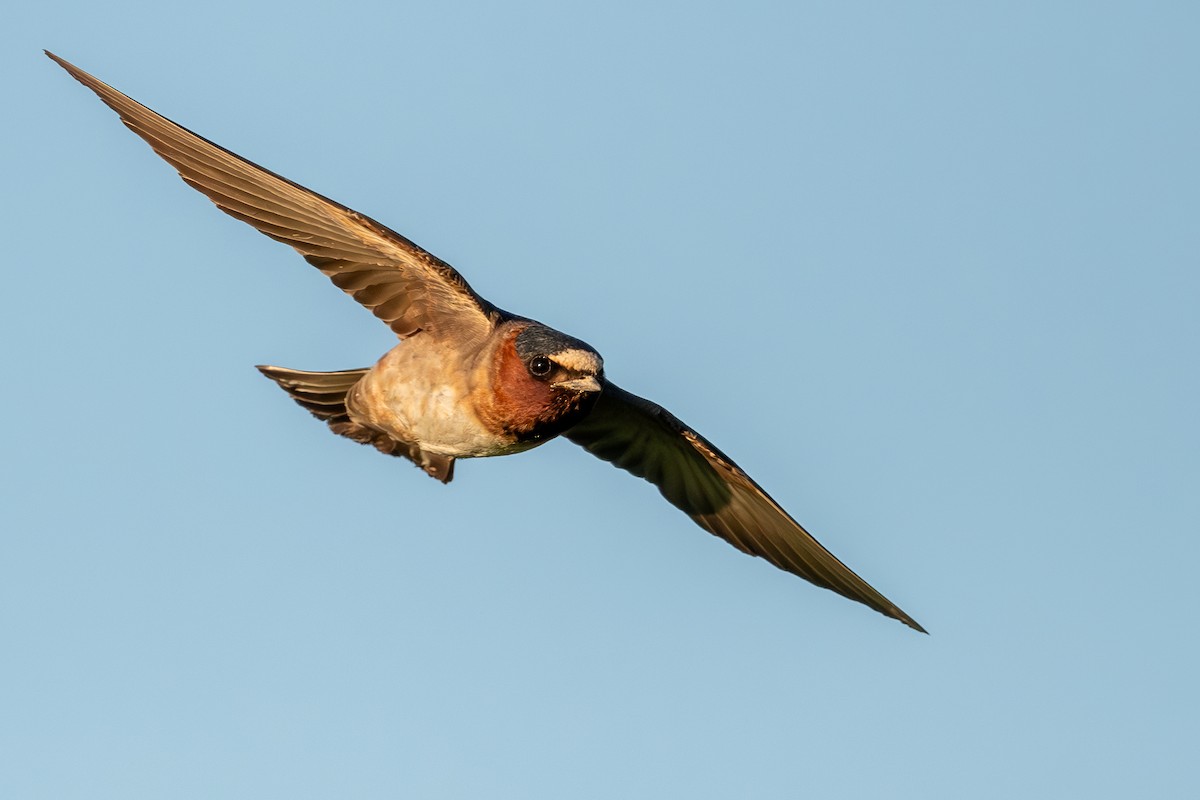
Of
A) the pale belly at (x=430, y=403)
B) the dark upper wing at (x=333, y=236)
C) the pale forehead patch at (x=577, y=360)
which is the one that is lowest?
the pale belly at (x=430, y=403)

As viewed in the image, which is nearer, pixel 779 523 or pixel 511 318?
pixel 511 318

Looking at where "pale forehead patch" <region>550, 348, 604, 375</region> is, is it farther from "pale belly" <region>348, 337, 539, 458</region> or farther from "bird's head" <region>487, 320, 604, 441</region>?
"pale belly" <region>348, 337, 539, 458</region>

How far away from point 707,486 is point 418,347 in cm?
404

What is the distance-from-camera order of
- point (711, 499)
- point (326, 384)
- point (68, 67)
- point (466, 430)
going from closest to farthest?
1. point (68, 67)
2. point (466, 430)
3. point (326, 384)
4. point (711, 499)

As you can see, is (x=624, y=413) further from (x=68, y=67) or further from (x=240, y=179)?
(x=68, y=67)

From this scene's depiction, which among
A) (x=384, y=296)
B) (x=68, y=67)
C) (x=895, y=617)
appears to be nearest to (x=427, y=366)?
(x=384, y=296)

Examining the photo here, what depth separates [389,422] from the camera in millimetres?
16625

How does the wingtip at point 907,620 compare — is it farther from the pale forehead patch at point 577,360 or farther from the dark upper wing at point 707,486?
the pale forehead patch at point 577,360

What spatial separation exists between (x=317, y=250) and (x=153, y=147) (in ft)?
5.34

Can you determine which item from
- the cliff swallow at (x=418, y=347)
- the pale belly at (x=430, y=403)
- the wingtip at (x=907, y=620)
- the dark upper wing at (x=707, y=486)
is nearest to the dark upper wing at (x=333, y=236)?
the cliff swallow at (x=418, y=347)

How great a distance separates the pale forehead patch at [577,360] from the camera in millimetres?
15070

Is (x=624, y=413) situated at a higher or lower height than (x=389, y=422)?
higher

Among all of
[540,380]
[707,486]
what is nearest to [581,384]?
[540,380]

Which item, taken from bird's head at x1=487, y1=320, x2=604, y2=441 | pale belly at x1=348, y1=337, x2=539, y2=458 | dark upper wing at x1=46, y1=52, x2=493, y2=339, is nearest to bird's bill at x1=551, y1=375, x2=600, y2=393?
bird's head at x1=487, y1=320, x2=604, y2=441
